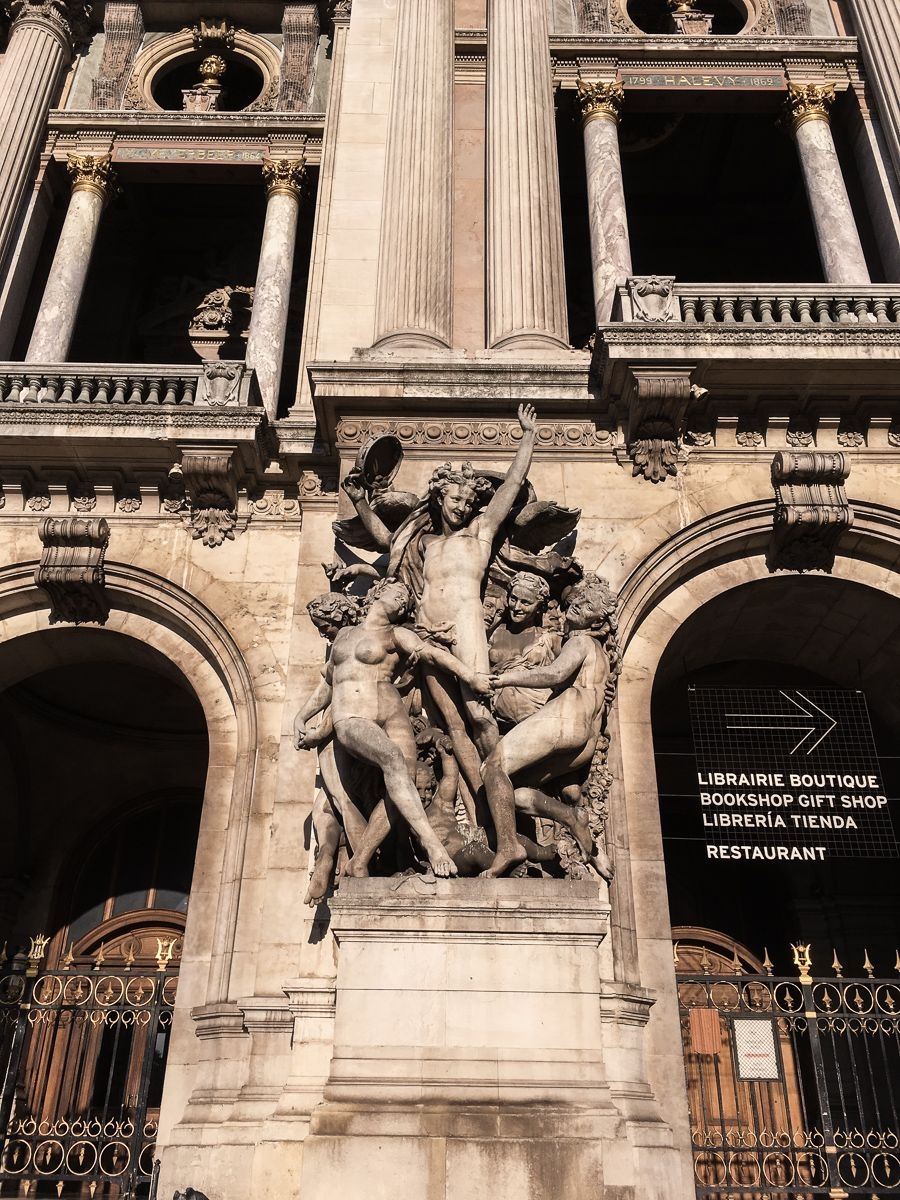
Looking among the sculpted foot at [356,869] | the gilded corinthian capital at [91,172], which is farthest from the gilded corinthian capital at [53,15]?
the sculpted foot at [356,869]

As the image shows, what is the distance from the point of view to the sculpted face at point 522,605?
9.37m

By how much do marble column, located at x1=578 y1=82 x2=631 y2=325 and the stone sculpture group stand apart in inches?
184

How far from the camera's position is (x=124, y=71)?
18031 mm

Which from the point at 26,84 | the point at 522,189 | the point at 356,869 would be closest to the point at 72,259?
the point at 26,84

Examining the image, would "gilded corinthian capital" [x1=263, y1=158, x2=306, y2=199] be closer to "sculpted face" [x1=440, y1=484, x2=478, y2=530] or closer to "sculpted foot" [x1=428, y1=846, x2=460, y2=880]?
"sculpted face" [x1=440, y1=484, x2=478, y2=530]

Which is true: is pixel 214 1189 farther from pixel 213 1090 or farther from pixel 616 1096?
pixel 616 1096

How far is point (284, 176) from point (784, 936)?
1381 centimetres

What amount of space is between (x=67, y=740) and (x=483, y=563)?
32.5ft

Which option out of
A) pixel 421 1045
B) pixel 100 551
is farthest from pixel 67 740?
pixel 421 1045

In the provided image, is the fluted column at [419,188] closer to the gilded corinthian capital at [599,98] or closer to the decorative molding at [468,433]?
the decorative molding at [468,433]

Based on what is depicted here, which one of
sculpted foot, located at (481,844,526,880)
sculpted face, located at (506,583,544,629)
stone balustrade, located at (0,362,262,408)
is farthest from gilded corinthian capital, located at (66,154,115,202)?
sculpted foot, located at (481,844,526,880)

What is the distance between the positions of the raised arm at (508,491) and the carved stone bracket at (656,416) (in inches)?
71.6

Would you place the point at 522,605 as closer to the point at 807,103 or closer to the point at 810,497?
the point at 810,497

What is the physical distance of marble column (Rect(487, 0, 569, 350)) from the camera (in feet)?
41.3
